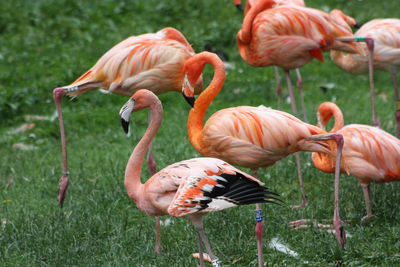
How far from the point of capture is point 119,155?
20.5ft

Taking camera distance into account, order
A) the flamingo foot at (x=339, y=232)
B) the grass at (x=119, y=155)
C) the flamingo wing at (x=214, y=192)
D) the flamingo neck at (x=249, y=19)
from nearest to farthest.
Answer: the flamingo wing at (x=214, y=192) < the flamingo foot at (x=339, y=232) < the grass at (x=119, y=155) < the flamingo neck at (x=249, y=19)

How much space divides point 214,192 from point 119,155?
3.02m

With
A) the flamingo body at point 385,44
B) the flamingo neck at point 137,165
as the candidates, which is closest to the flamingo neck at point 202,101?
the flamingo neck at point 137,165

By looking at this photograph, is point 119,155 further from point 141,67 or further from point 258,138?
point 258,138

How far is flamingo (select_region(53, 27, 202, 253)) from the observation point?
4.62 m

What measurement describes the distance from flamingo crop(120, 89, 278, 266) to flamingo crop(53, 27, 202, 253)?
0.84m

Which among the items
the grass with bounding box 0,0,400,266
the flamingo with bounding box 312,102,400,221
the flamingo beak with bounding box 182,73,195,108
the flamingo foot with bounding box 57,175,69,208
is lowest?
the grass with bounding box 0,0,400,266

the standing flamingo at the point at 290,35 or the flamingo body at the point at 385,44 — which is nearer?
the standing flamingo at the point at 290,35

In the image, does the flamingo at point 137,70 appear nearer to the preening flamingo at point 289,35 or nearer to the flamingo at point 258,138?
the flamingo at point 258,138

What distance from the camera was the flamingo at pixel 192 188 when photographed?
3.31 meters

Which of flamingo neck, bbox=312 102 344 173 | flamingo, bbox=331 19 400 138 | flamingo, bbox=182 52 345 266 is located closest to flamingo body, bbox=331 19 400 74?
flamingo, bbox=331 19 400 138

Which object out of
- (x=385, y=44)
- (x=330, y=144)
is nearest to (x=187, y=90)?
(x=330, y=144)

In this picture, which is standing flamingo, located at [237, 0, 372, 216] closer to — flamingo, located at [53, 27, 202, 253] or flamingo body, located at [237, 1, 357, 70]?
flamingo body, located at [237, 1, 357, 70]

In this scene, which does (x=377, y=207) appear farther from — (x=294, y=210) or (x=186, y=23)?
(x=186, y=23)
